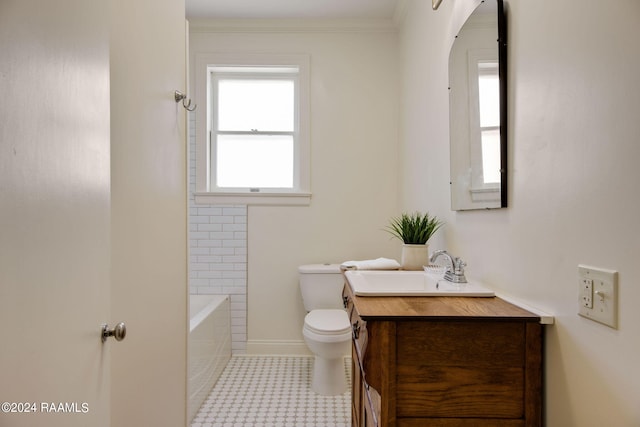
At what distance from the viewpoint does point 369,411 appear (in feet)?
3.69

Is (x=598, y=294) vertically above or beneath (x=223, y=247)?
above

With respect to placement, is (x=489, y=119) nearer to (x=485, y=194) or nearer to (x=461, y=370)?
(x=485, y=194)

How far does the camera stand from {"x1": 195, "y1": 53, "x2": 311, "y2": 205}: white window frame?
107 inches

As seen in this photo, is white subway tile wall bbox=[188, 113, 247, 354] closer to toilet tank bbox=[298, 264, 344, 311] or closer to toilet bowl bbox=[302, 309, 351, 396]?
toilet tank bbox=[298, 264, 344, 311]

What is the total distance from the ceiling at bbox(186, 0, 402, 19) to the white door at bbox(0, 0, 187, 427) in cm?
140

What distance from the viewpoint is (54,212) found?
63cm

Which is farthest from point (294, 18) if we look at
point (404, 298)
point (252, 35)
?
point (404, 298)

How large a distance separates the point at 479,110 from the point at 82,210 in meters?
1.29

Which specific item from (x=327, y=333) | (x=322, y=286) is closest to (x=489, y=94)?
(x=327, y=333)

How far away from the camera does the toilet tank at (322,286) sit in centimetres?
254

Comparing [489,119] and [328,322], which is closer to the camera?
[489,119]

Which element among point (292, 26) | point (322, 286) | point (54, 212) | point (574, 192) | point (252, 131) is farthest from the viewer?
point (252, 131)

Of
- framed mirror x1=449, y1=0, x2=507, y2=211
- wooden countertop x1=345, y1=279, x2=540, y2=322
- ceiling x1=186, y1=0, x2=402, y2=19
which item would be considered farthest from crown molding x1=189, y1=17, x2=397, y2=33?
wooden countertop x1=345, y1=279, x2=540, y2=322

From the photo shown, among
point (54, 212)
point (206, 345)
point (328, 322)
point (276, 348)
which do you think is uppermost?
point (54, 212)
